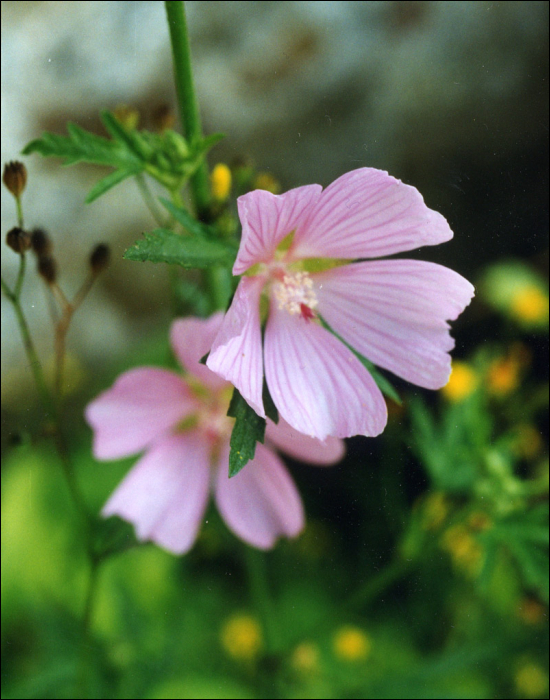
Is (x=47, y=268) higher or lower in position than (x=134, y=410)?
higher

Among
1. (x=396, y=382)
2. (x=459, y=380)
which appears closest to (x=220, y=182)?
(x=396, y=382)

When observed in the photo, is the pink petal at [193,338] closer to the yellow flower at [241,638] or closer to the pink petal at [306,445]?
the pink petal at [306,445]

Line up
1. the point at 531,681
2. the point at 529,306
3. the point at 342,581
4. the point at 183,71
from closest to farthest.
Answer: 1. the point at 183,71
2. the point at 531,681
3. the point at 342,581
4. the point at 529,306

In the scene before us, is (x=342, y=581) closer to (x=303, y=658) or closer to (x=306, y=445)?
(x=303, y=658)

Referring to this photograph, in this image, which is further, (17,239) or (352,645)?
(352,645)

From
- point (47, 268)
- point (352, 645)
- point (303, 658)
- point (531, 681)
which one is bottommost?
point (531, 681)

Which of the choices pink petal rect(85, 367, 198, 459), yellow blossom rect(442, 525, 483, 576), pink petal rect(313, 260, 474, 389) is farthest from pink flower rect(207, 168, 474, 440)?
yellow blossom rect(442, 525, 483, 576)

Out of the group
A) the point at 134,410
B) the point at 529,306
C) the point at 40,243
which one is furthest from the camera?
the point at 529,306

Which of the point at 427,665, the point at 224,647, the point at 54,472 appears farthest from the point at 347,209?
the point at 54,472

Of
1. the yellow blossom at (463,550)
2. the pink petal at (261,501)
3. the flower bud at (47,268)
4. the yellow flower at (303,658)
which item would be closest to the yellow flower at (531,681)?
the yellow blossom at (463,550)

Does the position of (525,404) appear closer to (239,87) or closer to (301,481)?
(301,481)
